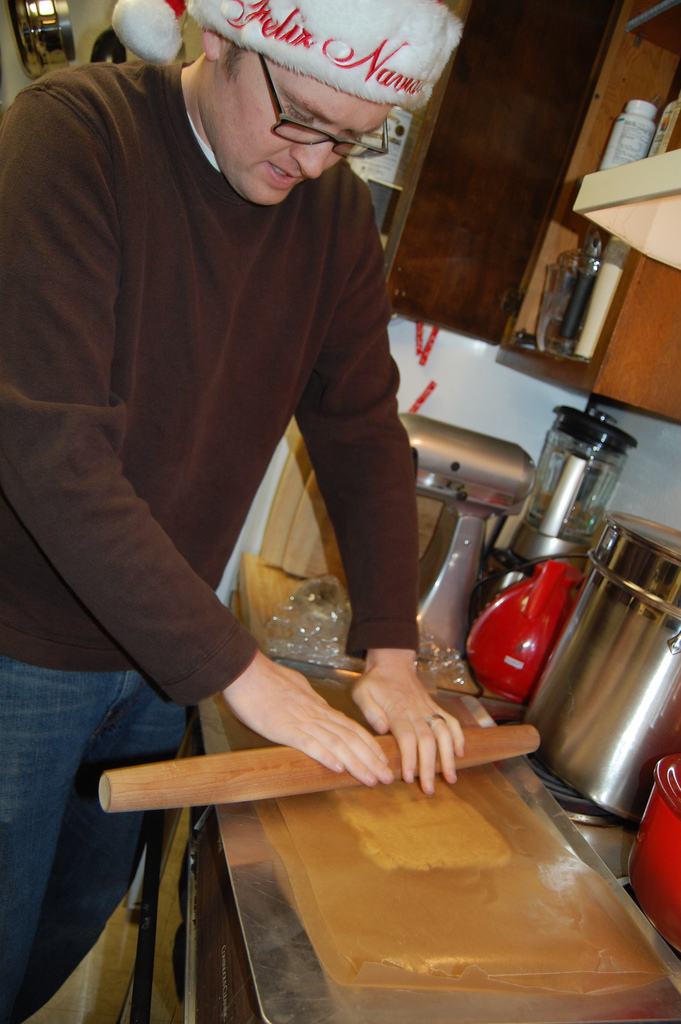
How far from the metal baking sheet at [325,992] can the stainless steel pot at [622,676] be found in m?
0.17

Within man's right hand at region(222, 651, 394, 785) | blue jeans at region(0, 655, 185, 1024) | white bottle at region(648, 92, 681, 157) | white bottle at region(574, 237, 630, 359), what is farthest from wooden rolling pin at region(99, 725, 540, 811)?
white bottle at region(648, 92, 681, 157)

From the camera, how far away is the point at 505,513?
1297mm

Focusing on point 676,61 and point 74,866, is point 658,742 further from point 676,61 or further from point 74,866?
point 676,61

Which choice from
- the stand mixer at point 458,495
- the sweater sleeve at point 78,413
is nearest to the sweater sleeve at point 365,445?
the stand mixer at point 458,495

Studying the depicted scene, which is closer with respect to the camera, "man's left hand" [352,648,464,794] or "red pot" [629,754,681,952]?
"red pot" [629,754,681,952]

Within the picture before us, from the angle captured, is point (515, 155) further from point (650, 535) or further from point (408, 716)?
point (408, 716)

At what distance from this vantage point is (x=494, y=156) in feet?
4.37

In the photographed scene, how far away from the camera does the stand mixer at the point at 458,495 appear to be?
124 centimetres

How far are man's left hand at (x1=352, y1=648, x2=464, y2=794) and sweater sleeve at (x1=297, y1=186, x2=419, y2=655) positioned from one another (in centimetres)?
7

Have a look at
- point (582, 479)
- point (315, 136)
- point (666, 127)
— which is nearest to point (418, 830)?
point (315, 136)

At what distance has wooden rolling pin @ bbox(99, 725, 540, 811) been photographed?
1.90 feet

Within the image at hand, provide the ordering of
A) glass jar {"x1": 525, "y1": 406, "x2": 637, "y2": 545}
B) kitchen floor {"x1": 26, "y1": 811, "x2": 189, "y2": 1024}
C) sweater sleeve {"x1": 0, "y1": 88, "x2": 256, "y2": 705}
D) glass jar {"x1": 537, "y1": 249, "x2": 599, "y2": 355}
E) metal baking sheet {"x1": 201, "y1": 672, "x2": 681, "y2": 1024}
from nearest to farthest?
1. metal baking sheet {"x1": 201, "y1": 672, "x2": 681, "y2": 1024}
2. sweater sleeve {"x1": 0, "y1": 88, "x2": 256, "y2": 705}
3. kitchen floor {"x1": 26, "y1": 811, "x2": 189, "y2": 1024}
4. glass jar {"x1": 537, "y1": 249, "x2": 599, "y2": 355}
5. glass jar {"x1": 525, "y1": 406, "x2": 637, "y2": 545}

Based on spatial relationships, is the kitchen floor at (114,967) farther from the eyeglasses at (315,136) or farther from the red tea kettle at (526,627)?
the eyeglasses at (315,136)

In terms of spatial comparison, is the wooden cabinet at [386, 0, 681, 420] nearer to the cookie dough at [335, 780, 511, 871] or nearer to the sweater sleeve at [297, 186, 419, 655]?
the sweater sleeve at [297, 186, 419, 655]
